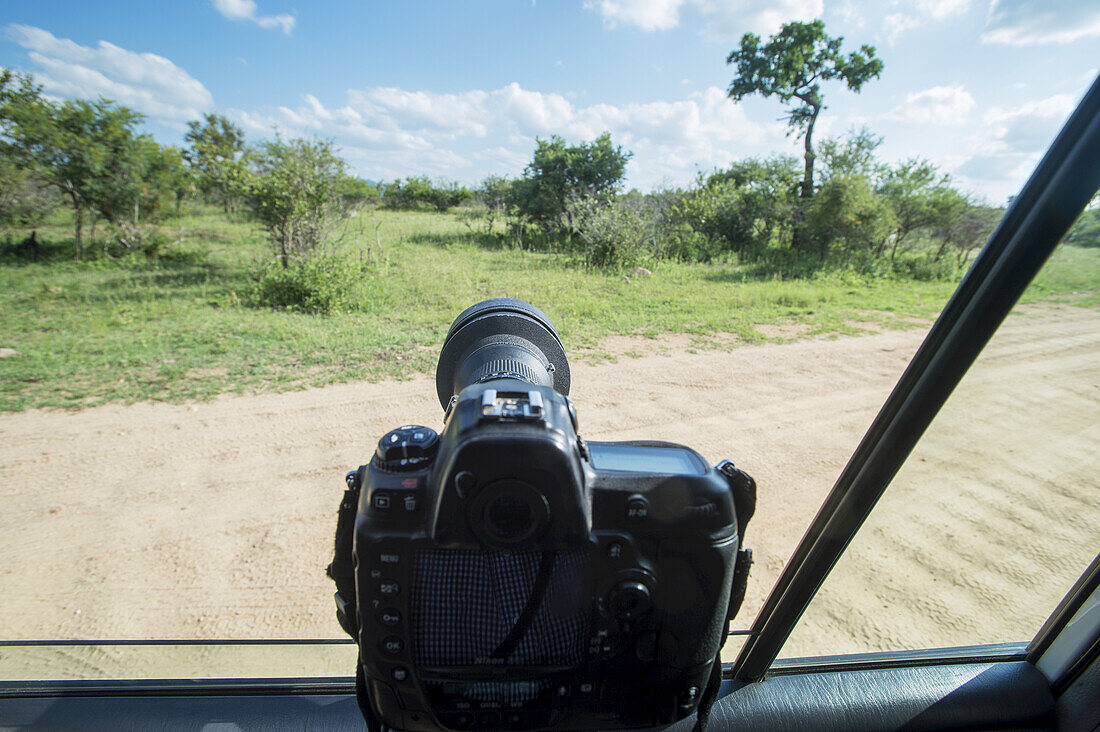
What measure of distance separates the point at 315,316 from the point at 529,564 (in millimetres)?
6673

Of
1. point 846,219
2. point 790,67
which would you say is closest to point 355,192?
point 846,219

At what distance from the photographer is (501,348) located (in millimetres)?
1141

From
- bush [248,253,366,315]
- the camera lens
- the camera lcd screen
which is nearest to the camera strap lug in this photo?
the camera lens

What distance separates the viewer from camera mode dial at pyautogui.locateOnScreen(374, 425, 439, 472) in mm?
736

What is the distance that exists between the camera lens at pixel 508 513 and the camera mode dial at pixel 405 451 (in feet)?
0.35

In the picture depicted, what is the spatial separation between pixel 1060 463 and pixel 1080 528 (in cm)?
14

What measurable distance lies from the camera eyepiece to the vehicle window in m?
0.71

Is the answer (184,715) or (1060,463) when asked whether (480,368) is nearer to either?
(184,715)

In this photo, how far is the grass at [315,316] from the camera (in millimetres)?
4793

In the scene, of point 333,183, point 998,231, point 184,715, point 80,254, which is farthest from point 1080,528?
point 80,254

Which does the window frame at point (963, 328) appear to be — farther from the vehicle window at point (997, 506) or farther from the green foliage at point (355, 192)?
the green foliage at point (355, 192)

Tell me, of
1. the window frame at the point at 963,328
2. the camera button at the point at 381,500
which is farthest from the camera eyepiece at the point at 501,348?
the window frame at the point at 963,328

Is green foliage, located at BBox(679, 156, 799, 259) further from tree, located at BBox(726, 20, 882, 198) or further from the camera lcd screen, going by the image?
the camera lcd screen

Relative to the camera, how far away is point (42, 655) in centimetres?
137
